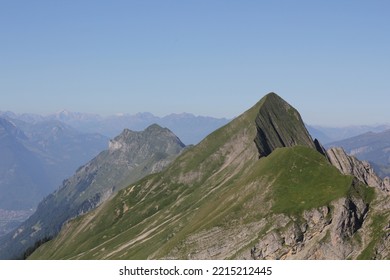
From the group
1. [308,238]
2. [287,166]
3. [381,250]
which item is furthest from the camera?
[287,166]

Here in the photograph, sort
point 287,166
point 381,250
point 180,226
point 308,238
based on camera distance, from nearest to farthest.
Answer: point 381,250 < point 308,238 < point 287,166 < point 180,226

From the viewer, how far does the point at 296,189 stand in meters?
139

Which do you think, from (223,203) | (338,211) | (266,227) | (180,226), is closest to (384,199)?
(338,211)

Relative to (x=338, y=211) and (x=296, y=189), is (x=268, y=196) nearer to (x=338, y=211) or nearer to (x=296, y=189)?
(x=296, y=189)

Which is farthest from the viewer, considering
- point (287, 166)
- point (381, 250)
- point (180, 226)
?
point (180, 226)

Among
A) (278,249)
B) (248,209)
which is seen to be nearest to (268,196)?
(248,209)

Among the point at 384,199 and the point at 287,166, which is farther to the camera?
the point at 287,166

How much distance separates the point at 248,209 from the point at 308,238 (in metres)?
21.7
